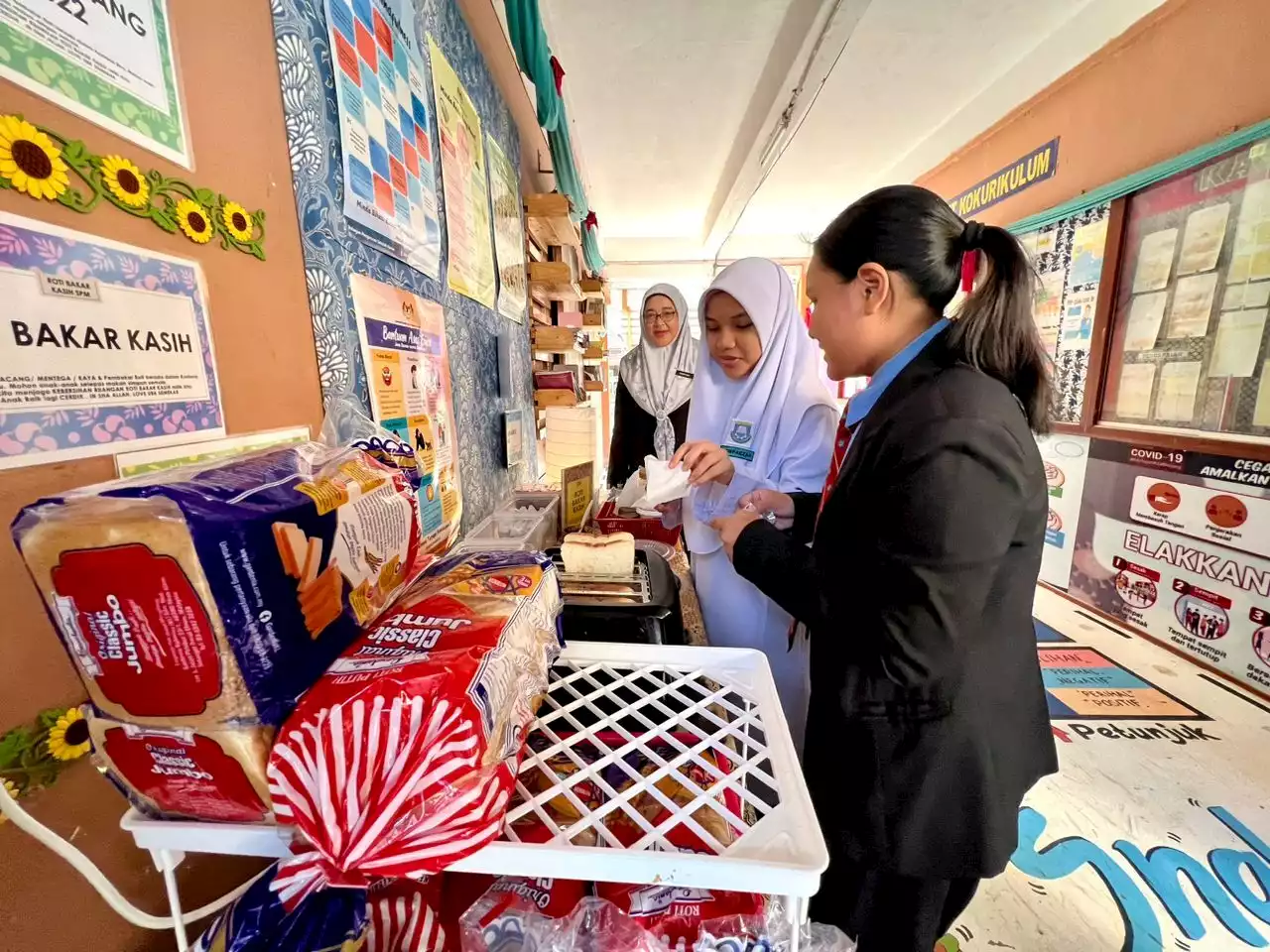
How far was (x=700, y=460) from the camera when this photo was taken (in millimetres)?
1115

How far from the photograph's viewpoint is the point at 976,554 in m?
0.65

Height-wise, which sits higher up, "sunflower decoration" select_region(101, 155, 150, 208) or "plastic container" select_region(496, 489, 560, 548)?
"sunflower decoration" select_region(101, 155, 150, 208)

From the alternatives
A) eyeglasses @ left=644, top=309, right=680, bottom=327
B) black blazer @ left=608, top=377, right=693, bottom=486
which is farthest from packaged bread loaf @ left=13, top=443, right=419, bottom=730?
eyeglasses @ left=644, top=309, right=680, bottom=327

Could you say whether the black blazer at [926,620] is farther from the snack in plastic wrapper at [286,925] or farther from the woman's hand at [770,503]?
the snack in plastic wrapper at [286,925]

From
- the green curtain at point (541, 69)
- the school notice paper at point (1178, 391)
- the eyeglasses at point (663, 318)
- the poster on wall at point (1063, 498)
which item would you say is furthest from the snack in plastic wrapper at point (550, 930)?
the poster on wall at point (1063, 498)

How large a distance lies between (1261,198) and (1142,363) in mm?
700

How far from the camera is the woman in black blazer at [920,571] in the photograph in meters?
0.66

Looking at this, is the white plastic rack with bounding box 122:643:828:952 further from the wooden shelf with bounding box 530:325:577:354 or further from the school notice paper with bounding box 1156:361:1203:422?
the school notice paper with bounding box 1156:361:1203:422

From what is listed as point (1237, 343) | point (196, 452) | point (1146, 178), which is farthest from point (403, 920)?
point (1146, 178)

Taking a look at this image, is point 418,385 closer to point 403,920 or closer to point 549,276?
point 403,920

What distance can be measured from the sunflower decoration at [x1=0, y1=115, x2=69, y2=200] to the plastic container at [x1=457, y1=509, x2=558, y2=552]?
76cm

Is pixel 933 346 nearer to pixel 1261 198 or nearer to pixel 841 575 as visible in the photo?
pixel 841 575

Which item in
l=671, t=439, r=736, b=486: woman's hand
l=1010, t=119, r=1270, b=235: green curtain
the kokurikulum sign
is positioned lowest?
l=671, t=439, r=736, b=486: woman's hand

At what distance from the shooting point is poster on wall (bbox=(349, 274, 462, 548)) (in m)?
0.82
